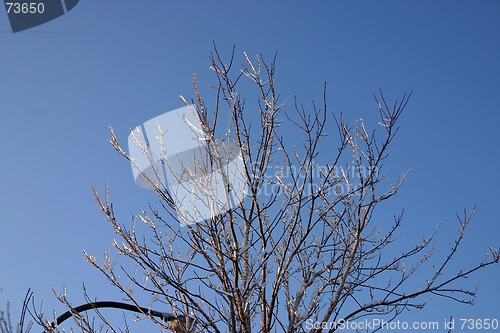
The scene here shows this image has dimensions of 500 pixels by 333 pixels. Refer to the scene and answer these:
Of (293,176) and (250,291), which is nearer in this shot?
(250,291)

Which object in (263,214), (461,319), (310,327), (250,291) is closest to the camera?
(250,291)

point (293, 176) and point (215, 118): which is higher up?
point (215, 118)

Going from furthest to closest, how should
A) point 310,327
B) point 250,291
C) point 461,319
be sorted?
1. point 461,319
2. point 310,327
3. point 250,291

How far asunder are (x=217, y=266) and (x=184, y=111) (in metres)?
1.36

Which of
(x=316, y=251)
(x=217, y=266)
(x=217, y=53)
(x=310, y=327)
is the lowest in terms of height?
(x=310, y=327)

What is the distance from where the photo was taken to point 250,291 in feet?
14.4

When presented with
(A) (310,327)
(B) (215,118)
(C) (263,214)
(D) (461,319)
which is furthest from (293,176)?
(D) (461,319)

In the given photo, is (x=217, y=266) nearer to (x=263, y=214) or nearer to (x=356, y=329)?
(x=263, y=214)

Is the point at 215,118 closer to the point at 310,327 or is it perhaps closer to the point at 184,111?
the point at 184,111

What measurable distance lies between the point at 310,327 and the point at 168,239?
1.56 meters

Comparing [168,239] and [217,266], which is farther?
[168,239]

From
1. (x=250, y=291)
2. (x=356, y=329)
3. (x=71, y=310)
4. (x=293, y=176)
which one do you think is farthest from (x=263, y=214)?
(x=71, y=310)

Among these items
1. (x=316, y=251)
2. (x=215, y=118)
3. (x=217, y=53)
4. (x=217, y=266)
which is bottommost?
(x=217, y=266)

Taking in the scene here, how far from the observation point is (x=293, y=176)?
4.89m
